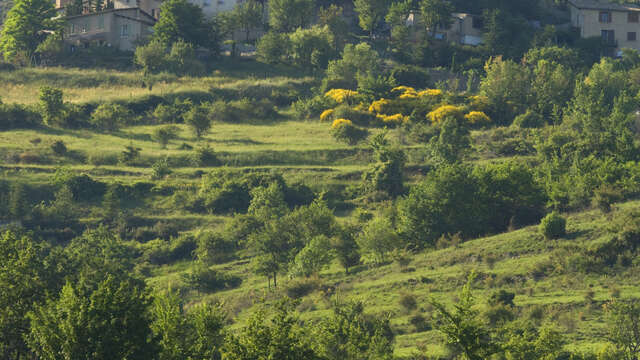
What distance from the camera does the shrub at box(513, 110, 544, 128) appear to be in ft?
312

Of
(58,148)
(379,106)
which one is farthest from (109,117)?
(379,106)

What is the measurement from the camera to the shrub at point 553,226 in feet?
217

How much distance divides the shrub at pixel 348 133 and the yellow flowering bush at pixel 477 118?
10.7 metres

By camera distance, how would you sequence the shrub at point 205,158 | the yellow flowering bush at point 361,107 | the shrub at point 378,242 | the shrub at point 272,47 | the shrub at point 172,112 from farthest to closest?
the shrub at point 272,47, the shrub at point 172,112, the yellow flowering bush at point 361,107, the shrub at point 205,158, the shrub at point 378,242

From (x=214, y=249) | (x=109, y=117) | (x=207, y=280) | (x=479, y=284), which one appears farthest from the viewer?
(x=109, y=117)

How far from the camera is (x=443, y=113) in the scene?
9462 centimetres

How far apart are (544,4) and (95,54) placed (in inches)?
2405

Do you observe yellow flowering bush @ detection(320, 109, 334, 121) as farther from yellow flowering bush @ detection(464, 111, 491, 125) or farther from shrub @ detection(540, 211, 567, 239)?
shrub @ detection(540, 211, 567, 239)

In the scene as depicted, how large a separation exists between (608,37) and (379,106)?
133ft

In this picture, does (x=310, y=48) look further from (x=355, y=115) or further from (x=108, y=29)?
(x=108, y=29)

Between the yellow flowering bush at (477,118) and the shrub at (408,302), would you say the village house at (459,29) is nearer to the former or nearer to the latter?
the yellow flowering bush at (477,118)

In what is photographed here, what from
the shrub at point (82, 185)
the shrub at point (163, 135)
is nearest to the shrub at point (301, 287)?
the shrub at point (82, 185)

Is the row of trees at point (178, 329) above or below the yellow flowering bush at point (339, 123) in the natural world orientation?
below

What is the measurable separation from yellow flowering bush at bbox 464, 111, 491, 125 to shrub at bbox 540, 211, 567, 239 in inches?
1183
